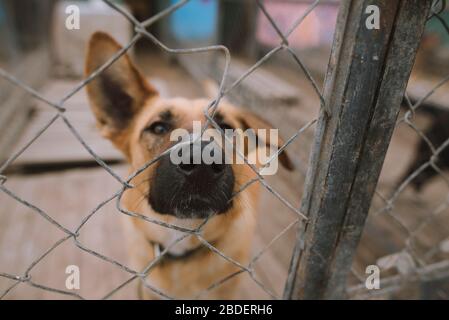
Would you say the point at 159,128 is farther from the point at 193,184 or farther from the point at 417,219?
the point at 417,219

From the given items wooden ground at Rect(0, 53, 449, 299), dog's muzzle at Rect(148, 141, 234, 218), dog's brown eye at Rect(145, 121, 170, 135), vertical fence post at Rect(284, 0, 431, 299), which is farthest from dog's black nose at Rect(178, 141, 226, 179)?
wooden ground at Rect(0, 53, 449, 299)

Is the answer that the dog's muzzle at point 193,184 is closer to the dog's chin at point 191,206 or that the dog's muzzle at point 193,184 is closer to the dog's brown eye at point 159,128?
the dog's chin at point 191,206

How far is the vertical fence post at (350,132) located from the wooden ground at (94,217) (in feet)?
2.95

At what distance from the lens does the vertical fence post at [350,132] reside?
643 mm

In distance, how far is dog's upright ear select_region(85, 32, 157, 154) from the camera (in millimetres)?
1122

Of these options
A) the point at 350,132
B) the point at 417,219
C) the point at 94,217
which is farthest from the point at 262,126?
the point at 417,219

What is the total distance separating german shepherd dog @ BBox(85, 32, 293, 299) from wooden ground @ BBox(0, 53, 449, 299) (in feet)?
1.16

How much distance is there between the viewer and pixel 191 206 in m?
1.05

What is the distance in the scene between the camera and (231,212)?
1.30 meters

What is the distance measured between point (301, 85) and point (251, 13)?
7.04 ft

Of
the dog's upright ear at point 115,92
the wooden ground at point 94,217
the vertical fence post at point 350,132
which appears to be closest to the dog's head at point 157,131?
the dog's upright ear at point 115,92

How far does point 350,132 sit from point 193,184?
49 centimetres

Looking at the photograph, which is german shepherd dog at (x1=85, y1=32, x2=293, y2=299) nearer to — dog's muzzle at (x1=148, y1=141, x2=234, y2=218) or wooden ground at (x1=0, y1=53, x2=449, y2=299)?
dog's muzzle at (x1=148, y1=141, x2=234, y2=218)

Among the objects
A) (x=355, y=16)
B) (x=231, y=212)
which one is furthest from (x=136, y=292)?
(x=355, y=16)
